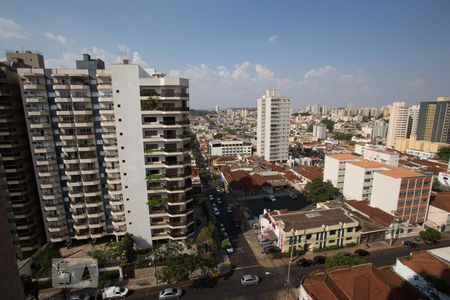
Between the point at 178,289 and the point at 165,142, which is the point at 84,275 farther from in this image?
the point at 165,142

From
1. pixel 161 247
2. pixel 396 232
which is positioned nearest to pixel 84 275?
pixel 161 247

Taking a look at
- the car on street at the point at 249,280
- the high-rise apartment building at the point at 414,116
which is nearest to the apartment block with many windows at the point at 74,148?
the car on street at the point at 249,280

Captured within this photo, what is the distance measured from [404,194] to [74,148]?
4980 cm

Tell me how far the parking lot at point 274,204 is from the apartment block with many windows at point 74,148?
2607cm

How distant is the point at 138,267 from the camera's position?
30844mm

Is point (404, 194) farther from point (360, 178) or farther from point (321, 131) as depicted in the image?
point (321, 131)

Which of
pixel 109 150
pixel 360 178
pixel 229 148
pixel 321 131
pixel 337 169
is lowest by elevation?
pixel 229 148

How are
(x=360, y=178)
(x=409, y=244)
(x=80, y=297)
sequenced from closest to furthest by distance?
(x=80, y=297)
(x=409, y=244)
(x=360, y=178)

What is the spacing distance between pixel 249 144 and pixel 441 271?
78.4 m

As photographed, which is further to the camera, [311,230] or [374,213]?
[374,213]

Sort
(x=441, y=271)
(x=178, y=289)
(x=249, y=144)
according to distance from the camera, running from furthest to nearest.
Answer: (x=249, y=144), (x=178, y=289), (x=441, y=271)

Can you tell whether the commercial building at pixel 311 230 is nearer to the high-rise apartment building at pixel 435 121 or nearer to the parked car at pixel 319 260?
→ the parked car at pixel 319 260

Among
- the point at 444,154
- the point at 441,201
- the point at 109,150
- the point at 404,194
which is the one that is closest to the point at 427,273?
the point at 404,194

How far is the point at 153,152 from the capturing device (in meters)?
30.3
